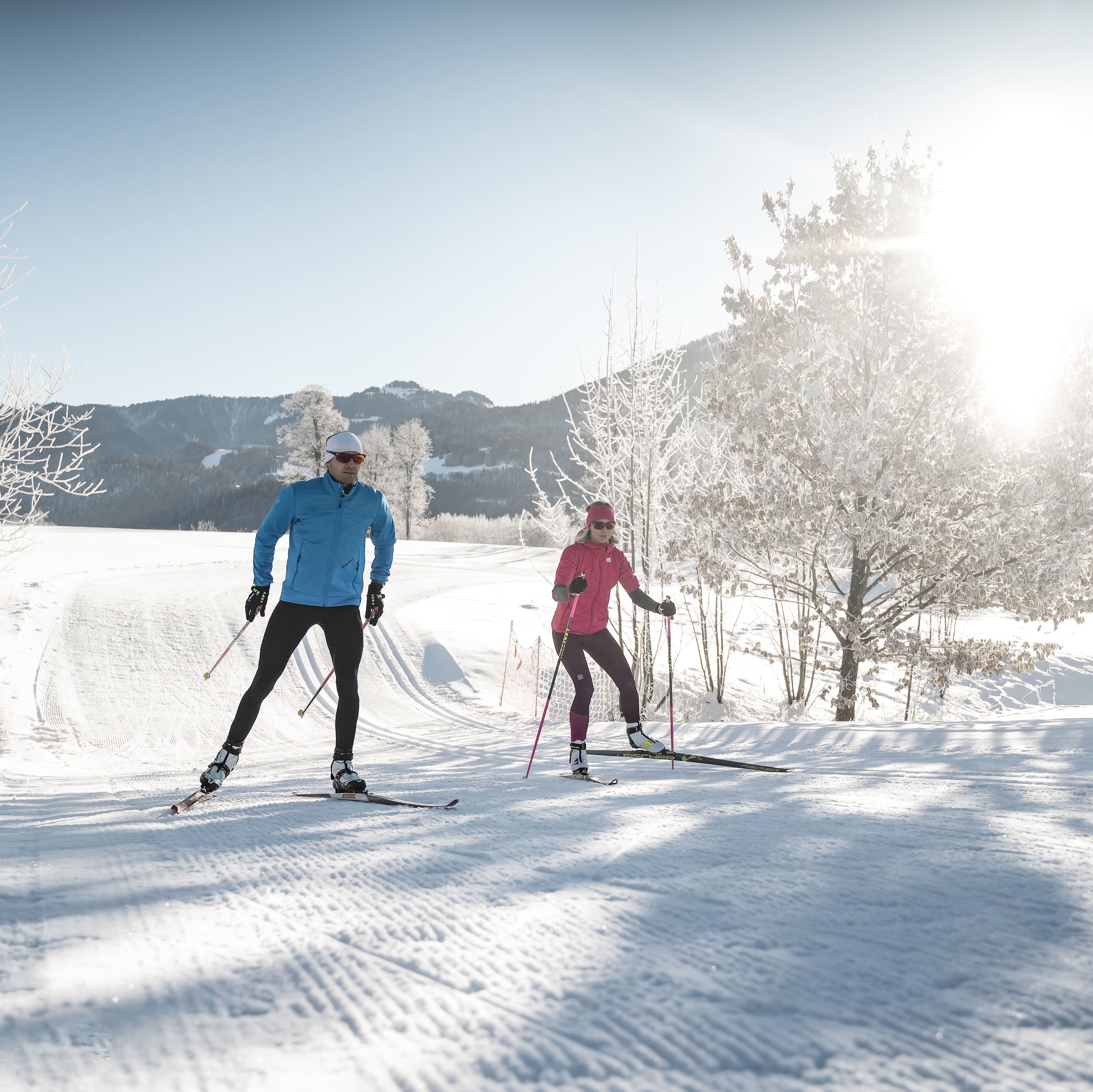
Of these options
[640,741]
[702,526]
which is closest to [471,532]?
[702,526]

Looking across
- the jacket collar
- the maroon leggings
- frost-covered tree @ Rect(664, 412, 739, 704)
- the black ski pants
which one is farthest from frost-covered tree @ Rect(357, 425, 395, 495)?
the black ski pants

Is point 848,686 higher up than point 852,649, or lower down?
lower down

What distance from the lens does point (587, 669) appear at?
557 cm

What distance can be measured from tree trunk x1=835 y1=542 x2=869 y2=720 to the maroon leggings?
545 centimetres

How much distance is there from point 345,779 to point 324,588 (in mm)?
1133

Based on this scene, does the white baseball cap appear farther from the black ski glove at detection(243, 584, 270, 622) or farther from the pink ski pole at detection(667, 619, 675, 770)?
the pink ski pole at detection(667, 619, 675, 770)

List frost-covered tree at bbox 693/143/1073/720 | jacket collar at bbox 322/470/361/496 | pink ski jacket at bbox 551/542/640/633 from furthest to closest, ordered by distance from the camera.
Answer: frost-covered tree at bbox 693/143/1073/720
pink ski jacket at bbox 551/542/640/633
jacket collar at bbox 322/470/361/496

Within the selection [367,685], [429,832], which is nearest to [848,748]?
[429,832]

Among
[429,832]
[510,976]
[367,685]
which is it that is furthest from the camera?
[367,685]

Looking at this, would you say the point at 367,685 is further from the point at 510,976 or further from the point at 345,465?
the point at 510,976

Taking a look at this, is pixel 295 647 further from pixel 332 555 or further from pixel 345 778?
pixel 345 778

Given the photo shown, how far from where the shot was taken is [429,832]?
3092 millimetres

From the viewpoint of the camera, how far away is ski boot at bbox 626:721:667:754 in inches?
240

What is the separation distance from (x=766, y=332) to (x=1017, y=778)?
7437 millimetres
